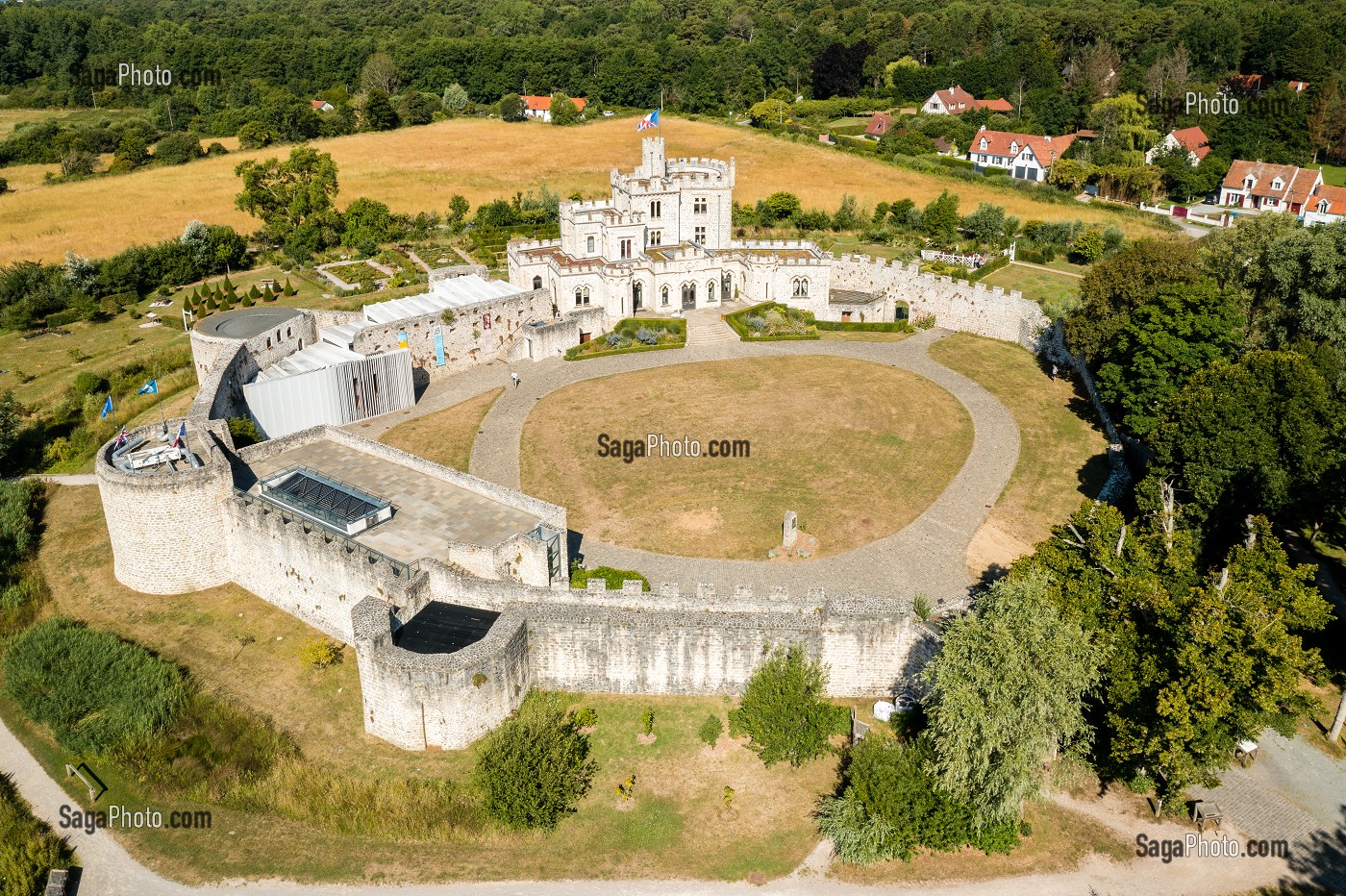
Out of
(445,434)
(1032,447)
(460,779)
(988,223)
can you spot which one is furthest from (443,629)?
(988,223)

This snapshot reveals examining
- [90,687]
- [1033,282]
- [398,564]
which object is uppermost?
[1033,282]

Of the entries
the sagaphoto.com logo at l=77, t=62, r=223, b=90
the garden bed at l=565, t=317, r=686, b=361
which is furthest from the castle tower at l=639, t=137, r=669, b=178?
the sagaphoto.com logo at l=77, t=62, r=223, b=90

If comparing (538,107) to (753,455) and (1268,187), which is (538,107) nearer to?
(1268,187)

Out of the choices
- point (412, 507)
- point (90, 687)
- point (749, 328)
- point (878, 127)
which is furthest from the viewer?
point (878, 127)

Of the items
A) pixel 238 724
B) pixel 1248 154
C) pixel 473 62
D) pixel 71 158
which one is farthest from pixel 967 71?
pixel 238 724

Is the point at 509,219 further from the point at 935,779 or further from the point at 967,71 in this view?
the point at 967,71

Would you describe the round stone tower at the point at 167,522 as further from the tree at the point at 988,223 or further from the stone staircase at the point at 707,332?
the tree at the point at 988,223

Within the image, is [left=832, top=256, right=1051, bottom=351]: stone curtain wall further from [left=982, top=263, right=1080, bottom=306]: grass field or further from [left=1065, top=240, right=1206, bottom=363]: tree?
[left=1065, top=240, right=1206, bottom=363]: tree
